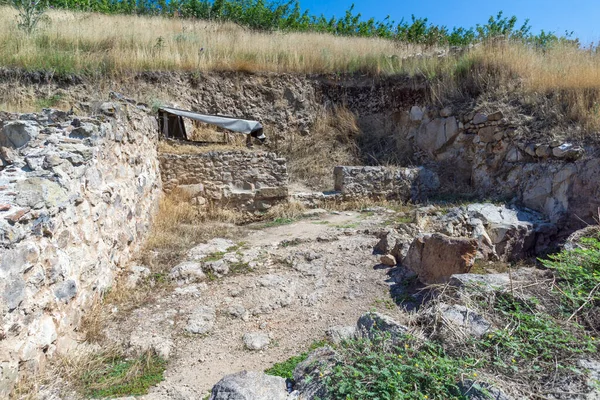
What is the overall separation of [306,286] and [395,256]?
1.37m

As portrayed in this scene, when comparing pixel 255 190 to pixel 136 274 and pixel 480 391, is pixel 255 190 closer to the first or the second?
pixel 136 274

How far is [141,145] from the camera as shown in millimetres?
6391

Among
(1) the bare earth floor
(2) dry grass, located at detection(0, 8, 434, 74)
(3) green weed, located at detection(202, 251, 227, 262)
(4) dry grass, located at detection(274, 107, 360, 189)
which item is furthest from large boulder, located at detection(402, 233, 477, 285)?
(2) dry grass, located at detection(0, 8, 434, 74)

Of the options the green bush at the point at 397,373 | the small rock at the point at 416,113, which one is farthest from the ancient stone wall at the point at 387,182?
the green bush at the point at 397,373

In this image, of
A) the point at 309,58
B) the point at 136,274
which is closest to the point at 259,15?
the point at 309,58

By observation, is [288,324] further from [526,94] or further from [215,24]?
[215,24]

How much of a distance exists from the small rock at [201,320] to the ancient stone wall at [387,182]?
17.1ft

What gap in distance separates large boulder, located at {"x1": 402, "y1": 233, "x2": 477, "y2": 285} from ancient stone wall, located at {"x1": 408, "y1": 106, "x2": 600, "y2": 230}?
354cm

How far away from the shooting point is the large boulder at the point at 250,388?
7.38 ft

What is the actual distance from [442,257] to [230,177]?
4.69m

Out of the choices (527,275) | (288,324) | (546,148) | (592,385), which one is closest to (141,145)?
(288,324)

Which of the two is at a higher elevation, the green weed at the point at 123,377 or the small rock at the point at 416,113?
the small rock at the point at 416,113

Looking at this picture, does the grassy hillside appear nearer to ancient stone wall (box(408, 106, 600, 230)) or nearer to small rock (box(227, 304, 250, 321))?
ancient stone wall (box(408, 106, 600, 230))

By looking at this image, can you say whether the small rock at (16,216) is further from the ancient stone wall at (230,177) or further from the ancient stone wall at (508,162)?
the ancient stone wall at (508,162)
